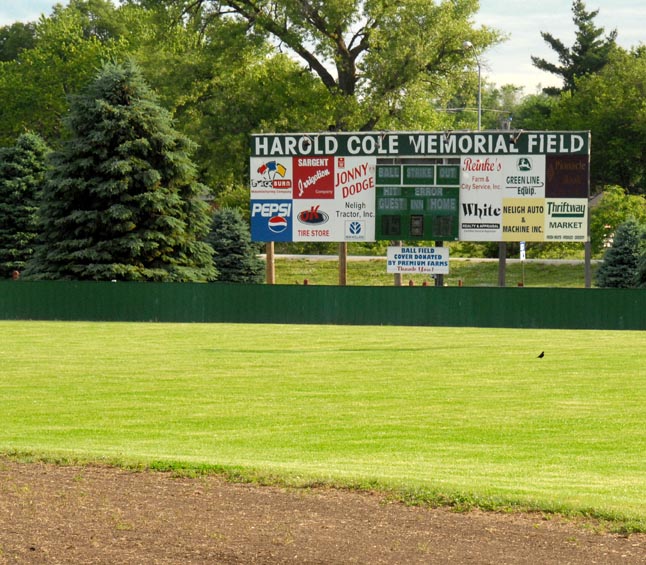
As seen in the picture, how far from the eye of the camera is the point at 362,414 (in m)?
18.5

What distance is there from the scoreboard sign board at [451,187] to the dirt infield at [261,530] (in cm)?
3114

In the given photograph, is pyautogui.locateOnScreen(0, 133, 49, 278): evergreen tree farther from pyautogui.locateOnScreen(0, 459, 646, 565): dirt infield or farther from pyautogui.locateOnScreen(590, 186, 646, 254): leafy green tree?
pyautogui.locateOnScreen(0, 459, 646, 565): dirt infield

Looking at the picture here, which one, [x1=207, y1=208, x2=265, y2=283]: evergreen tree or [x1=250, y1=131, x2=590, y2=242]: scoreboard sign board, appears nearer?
[x1=250, y1=131, x2=590, y2=242]: scoreboard sign board

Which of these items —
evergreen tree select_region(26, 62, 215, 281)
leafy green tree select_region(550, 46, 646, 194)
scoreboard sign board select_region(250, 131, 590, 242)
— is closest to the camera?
scoreboard sign board select_region(250, 131, 590, 242)

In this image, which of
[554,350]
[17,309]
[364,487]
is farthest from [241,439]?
[17,309]

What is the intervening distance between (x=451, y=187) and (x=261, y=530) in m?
33.0

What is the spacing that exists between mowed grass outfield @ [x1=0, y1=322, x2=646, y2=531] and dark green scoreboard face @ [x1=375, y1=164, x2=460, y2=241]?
8551mm

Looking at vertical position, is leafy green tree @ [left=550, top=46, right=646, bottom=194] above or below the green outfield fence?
above

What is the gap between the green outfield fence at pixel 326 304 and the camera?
133 ft

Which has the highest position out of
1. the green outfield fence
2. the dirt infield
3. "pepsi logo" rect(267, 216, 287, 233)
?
"pepsi logo" rect(267, 216, 287, 233)

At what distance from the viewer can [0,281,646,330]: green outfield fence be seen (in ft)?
133

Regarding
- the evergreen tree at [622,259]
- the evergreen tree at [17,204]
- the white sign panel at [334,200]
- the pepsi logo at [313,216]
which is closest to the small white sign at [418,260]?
the white sign panel at [334,200]

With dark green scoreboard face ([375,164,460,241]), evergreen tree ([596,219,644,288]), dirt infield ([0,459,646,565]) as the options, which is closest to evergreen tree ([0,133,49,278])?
dark green scoreboard face ([375,164,460,241])

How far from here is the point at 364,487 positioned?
11.3 m
